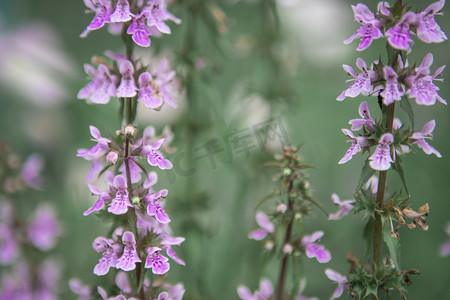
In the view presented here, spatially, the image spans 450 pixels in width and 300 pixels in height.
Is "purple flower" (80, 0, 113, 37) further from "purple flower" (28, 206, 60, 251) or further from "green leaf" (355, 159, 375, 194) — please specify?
"purple flower" (28, 206, 60, 251)

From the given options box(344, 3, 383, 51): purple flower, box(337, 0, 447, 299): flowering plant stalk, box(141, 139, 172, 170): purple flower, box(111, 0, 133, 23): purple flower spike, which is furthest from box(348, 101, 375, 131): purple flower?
box(111, 0, 133, 23): purple flower spike

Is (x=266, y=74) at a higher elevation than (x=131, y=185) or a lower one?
Result: higher

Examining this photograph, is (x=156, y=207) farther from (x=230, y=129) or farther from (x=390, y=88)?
(x=230, y=129)

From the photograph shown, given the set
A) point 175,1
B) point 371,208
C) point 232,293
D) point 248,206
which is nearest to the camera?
point 371,208

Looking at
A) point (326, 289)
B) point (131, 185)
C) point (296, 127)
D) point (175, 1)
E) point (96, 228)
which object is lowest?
point (326, 289)

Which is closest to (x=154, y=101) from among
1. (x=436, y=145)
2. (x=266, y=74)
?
(x=266, y=74)

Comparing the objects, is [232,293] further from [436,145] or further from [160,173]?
[436,145]
